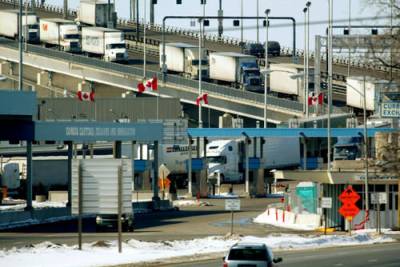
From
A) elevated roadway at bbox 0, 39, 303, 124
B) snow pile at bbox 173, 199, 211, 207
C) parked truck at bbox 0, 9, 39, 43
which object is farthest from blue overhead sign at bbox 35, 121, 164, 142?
parked truck at bbox 0, 9, 39, 43

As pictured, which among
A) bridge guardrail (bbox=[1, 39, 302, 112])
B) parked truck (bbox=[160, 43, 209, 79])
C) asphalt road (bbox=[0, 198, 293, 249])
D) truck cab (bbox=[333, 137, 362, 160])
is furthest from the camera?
parked truck (bbox=[160, 43, 209, 79])

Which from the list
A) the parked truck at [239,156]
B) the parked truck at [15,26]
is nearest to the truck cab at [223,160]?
the parked truck at [239,156]

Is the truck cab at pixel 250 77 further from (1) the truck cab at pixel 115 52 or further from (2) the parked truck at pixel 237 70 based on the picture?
(1) the truck cab at pixel 115 52

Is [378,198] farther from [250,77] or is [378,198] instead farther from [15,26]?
[15,26]

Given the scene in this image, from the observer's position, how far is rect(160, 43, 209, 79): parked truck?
472 feet

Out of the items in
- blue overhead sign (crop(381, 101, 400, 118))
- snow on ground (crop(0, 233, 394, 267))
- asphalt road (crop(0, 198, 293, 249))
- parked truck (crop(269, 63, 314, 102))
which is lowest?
asphalt road (crop(0, 198, 293, 249))

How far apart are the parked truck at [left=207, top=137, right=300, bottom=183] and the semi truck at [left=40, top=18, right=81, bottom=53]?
129 ft

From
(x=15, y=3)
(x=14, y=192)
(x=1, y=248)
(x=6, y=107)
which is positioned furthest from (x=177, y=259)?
(x=15, y=3)

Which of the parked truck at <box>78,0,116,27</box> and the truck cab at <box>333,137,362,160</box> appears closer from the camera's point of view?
the truck cab at <box>333,137,362,160</box>

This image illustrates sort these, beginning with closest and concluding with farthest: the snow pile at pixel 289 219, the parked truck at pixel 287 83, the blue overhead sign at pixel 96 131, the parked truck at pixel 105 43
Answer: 1. the snow pile at pixel 289 219
2. the blue overhead sign at pixel 96 131
3. the parked truck at pixel 287 83
4. the parked truck at pixel 105 43

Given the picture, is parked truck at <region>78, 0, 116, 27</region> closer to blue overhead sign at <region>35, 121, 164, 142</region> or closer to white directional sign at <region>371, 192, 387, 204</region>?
blue overhead sign at <region>35, 121, 164, 142</region>

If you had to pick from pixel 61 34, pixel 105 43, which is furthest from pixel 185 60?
pixel 61 34

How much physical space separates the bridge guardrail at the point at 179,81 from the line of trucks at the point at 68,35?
2.61 m

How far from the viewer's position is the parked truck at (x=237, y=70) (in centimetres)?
13912
